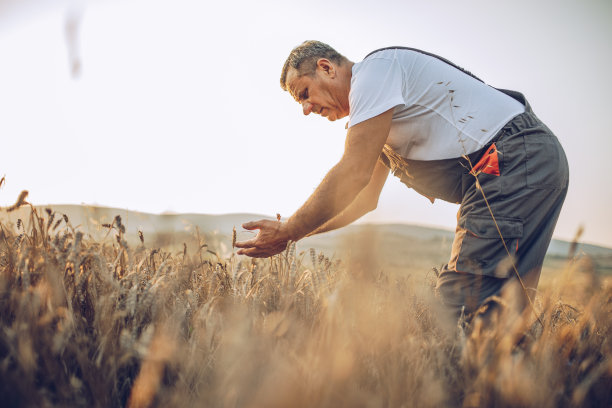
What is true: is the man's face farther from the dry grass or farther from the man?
the dry grass

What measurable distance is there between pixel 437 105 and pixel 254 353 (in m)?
1.79

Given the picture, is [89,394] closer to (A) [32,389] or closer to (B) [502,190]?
(A) [32,389]

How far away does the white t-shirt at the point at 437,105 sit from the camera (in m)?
2.19

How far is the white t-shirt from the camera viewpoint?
2188 millimetres

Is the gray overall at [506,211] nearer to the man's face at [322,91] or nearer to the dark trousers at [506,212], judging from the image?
the dark trousers at [506,212]

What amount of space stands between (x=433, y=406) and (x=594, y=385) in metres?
0.65

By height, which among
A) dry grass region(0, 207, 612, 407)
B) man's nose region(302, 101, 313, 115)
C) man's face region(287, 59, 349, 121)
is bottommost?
dry grass region(0, 207, 612, 407)

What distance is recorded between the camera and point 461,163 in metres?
2.19

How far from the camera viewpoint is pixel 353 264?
372cm

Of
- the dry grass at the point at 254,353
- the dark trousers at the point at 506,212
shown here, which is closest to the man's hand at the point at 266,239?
the dry grass at the point at 254,353

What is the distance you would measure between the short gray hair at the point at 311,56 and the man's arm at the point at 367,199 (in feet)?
2.94

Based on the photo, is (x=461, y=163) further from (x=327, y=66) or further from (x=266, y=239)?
(x=266, y=239)

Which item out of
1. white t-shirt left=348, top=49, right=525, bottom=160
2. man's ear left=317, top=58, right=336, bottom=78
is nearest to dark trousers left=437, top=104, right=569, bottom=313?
white t-shirt left=348, top=49, right=525, bottom=160

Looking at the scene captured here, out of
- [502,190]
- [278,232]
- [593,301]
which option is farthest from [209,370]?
[502,190]
